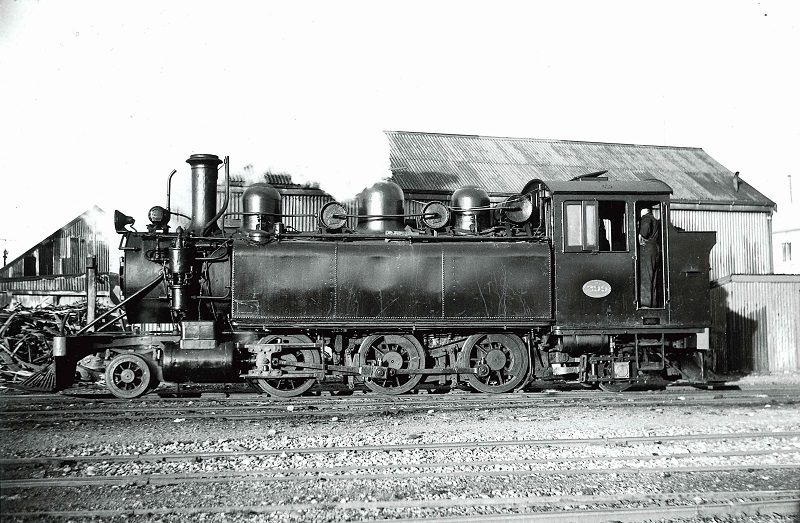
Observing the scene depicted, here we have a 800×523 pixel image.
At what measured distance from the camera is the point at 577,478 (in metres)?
5.19

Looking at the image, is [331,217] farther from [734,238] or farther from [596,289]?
[734,238]

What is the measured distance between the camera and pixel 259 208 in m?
9.41

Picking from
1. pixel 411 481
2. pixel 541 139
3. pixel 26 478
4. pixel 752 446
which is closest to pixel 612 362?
pixel 752 446

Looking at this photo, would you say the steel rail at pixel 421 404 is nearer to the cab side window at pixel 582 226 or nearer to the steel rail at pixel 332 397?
the steel rail at pixel 332 397

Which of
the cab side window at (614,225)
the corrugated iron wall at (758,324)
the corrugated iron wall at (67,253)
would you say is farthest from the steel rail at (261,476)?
the corrugated iron wall at (67,253)

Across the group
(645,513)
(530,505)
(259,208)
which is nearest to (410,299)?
(259,208)

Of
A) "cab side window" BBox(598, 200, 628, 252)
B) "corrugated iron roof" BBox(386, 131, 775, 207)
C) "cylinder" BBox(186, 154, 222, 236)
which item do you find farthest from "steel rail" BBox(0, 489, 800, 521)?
"corrugated iron roof" BBox(386, 131, 775, 207)

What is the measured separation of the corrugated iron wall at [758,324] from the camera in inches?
573

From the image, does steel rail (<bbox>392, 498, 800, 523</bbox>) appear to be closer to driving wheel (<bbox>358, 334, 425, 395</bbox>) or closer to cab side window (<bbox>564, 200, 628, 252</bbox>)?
driving wheel (<bbox>358, 334, 425, 395</bbox>)

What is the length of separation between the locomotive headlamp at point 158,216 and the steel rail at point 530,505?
5509mm

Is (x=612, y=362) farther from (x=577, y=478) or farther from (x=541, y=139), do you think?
(x=541, y=139)

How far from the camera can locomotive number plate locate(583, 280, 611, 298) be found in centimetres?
931

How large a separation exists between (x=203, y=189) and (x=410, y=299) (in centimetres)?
364

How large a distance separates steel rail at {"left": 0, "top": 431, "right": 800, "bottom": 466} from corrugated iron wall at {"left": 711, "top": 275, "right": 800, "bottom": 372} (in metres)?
8.43
